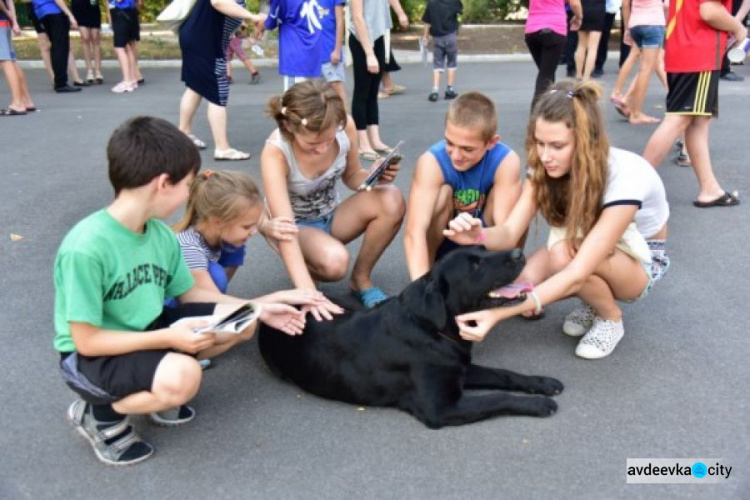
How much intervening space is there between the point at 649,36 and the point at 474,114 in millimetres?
5168

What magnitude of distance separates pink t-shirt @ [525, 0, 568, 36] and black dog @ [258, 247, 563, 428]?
4925 millimetres

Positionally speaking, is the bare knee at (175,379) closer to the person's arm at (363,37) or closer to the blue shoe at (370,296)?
the blue shoe at (370,296)

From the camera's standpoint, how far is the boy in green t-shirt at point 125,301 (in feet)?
7.45

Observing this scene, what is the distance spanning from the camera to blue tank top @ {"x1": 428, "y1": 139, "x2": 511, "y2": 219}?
3447 millimetres

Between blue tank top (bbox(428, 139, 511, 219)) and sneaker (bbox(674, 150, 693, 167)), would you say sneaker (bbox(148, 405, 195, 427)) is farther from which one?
sneaker (bbox(674, 150, 693, 167))

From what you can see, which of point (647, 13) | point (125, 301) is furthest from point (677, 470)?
point (647, 13)

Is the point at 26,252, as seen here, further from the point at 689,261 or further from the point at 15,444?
the point at 689,261

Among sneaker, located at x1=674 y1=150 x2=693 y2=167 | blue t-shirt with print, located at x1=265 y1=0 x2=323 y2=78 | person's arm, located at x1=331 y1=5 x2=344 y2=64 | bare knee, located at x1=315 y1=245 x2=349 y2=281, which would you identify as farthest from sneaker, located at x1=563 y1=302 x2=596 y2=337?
person's arm, located at x1=331 y1=5 x2=344 y2=64

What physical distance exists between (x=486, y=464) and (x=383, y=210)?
1.61 metres

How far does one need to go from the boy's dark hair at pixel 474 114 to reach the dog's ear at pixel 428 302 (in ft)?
2.63

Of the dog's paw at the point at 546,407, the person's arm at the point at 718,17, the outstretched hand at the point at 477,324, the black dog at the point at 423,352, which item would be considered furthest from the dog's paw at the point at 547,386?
the person's arm at the point at 718,17

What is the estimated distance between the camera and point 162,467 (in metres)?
2.51

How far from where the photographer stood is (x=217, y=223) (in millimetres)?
3070

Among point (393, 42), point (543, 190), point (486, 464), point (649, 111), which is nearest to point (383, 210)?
point (543, 190)
